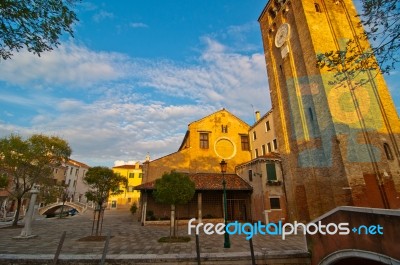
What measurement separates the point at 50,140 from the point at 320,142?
25.7 meters

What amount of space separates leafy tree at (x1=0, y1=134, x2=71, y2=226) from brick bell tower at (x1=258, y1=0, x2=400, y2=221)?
916 inches

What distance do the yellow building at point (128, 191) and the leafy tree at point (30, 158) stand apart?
22534 millimetres

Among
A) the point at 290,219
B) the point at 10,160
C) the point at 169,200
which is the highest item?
the point at 10,160

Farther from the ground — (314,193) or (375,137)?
(375,137)

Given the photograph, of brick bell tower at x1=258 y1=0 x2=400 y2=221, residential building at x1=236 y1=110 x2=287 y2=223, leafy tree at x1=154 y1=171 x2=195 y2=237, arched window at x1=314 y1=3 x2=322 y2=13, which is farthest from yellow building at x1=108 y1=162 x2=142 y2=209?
arched window at x1=314 y1=3 x2=322 y2=13

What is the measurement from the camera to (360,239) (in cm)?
701

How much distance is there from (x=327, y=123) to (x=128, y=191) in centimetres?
4202

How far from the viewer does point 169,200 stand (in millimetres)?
13930

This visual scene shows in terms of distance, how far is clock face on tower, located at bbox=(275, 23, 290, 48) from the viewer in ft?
69.5

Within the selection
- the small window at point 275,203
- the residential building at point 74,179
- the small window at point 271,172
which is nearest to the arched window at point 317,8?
the small window at point 271,172

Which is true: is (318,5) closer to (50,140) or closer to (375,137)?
(375,137)

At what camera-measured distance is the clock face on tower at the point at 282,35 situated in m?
21.2

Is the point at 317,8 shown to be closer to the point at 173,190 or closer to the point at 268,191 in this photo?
the point at 268,191

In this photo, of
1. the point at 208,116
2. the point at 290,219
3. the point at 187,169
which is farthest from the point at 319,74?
the point at 187,169
